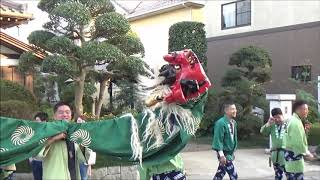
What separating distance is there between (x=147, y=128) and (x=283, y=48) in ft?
58.9

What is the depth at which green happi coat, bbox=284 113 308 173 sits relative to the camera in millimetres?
7359

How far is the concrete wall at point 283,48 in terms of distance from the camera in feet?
65.8

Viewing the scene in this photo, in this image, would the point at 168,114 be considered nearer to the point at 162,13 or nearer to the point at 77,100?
the point at 77,100

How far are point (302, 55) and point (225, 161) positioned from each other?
45.6 ft

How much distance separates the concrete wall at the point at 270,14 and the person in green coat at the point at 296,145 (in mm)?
13567

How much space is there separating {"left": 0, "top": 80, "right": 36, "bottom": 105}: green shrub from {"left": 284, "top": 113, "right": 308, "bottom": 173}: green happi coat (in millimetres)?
8620

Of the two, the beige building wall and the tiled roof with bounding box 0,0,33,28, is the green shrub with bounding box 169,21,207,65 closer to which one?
the beige building wall

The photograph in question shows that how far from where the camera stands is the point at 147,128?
4.40 metres

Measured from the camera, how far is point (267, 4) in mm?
21891

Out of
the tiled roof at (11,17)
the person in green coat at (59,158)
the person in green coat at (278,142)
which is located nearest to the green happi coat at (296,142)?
the person in green coat at (278,142)

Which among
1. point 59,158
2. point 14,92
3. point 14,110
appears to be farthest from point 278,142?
point 14,92

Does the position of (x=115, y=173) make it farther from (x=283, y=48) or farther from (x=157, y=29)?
(x=157, y=29)

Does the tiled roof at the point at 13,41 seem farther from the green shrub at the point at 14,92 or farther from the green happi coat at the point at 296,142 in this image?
the green happi coat at the point at 296,142

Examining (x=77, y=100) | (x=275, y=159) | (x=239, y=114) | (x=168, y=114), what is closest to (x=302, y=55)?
→ (x=239, y=114)
